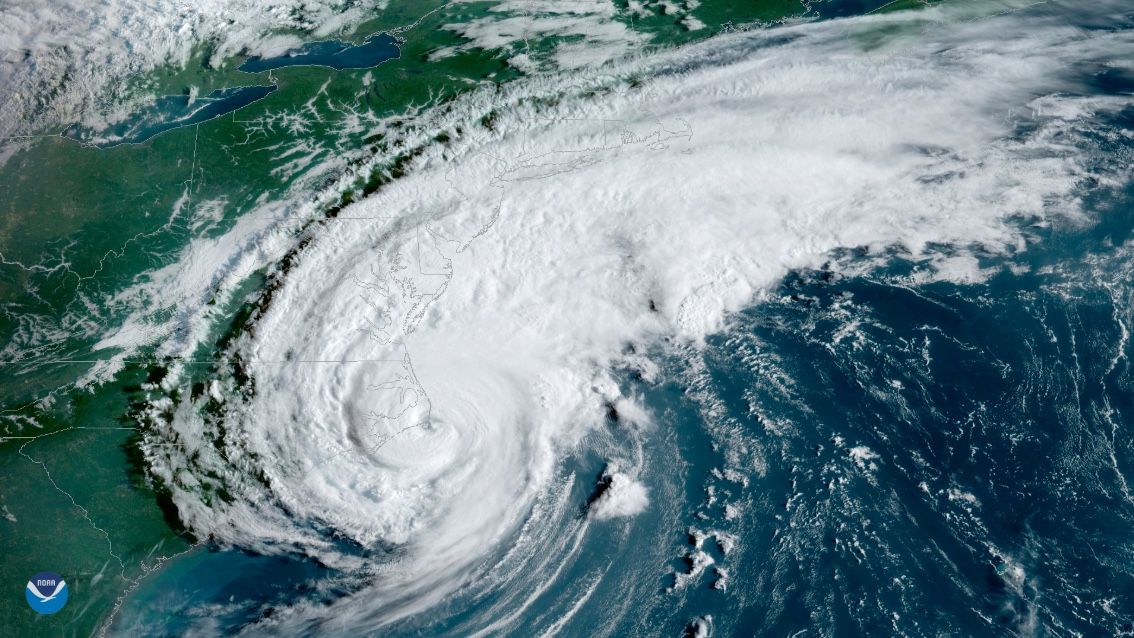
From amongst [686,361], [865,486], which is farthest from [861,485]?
[686,361]

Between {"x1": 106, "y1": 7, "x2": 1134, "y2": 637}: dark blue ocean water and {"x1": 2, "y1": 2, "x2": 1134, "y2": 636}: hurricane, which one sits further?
{"x1": 2, "y1": 2, "x2": 1134, "y2": 636}: hurricane

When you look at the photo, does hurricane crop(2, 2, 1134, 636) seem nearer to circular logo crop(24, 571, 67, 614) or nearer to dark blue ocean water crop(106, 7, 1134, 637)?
dark blue ocean water crop(106, 7, 1134, 637)

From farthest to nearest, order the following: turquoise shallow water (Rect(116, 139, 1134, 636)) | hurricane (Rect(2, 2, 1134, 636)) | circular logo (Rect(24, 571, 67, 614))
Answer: circular logo (Rect(24, 571, 67, 614))
hurricane (Rect(2, 2, 1134, 636))
turquoise shallow water (Rect(116, 139, 1134, 636))

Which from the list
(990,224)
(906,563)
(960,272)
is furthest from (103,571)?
(990,224)

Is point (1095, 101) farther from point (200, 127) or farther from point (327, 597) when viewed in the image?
point (200, 127)

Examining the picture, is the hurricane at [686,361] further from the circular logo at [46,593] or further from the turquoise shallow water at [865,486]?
the circular logo at [46,593]

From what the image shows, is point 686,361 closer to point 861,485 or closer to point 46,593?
point 861,485

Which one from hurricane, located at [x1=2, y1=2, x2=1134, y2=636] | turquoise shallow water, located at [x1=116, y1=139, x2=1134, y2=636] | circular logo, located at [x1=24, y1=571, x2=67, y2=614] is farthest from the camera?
circular logo, located at [x1=24, y1=571, x2=67, y2=614]

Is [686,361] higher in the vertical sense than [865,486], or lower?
higher

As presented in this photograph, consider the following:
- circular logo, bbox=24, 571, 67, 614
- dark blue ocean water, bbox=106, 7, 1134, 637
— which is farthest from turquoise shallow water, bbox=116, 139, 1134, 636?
circular logo, bbox=24, 571, 67, 614
